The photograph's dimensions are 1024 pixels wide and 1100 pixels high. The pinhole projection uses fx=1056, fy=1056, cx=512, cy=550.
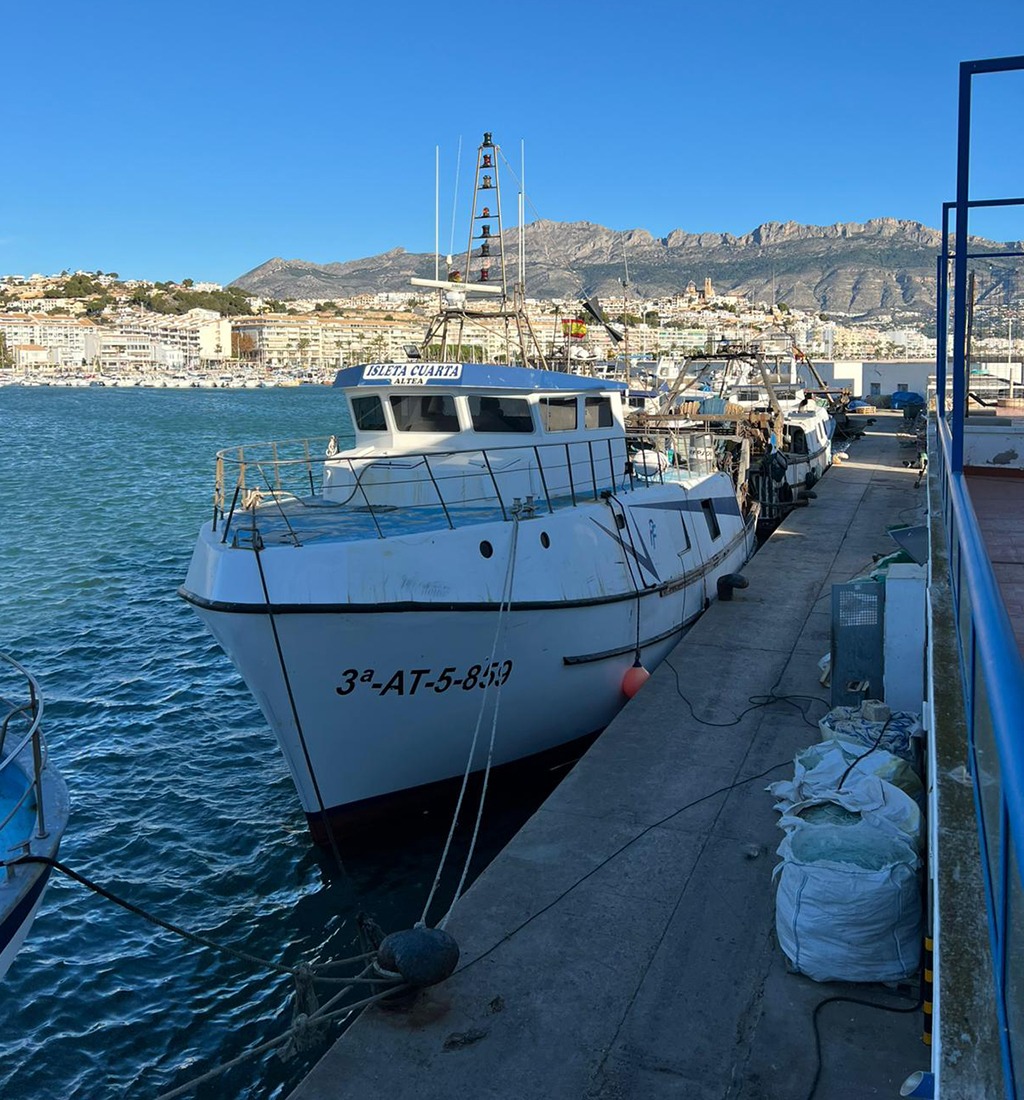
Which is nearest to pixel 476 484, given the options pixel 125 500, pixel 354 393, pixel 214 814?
pixel 354 393

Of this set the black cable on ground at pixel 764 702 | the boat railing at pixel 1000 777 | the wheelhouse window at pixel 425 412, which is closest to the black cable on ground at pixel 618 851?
the black cable on ground at pixel 764 702

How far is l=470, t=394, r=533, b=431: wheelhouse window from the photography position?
11.9m

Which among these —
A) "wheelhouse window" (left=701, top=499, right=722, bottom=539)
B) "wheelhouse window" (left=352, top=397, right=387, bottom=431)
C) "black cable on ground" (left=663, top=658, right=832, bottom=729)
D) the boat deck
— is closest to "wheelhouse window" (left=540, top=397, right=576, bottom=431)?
the boat deck

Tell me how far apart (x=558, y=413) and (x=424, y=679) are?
4.44 metres

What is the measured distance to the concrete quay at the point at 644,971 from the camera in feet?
17.8

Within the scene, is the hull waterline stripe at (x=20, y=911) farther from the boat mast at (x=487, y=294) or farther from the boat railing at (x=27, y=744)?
the boat mast at (x=487, y=294)

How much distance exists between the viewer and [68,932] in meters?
9.06

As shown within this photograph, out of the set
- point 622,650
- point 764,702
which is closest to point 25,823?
point 622,650

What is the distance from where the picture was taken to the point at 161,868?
10117mm

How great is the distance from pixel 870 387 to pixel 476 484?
5933 centimetres

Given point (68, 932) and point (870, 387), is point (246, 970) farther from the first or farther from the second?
point (870, 387)

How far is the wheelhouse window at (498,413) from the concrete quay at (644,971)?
366cm

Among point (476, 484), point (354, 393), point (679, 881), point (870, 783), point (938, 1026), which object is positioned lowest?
point (679, 881)

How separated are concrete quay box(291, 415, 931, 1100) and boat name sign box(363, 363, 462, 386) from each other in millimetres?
4251
